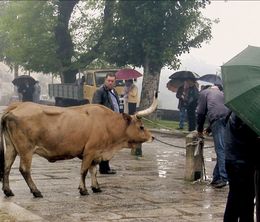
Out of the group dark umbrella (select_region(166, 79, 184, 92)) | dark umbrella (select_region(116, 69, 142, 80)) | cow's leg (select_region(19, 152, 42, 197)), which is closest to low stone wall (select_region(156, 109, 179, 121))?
dark umbrella (select_region(166, 79, 184, 92))

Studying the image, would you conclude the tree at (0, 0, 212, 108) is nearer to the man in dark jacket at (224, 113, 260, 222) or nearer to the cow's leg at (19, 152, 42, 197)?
the cow's leg at (19, 152, 42, 197)

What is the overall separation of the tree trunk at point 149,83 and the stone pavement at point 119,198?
14.9m

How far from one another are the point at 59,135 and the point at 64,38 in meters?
24.6

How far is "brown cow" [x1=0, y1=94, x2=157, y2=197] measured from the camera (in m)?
7.75

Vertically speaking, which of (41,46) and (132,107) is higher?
(41,46)

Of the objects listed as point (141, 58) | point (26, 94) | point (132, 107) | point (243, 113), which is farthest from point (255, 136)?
point (26, 94)

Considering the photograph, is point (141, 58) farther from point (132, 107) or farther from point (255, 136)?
point (255, 136)

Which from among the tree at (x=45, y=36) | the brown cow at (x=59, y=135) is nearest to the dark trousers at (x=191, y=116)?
the brown cow at (x=59, y=135)

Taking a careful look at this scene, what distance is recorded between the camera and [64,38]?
105 feet

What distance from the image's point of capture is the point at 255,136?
482cm

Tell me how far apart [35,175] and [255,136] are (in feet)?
19.1

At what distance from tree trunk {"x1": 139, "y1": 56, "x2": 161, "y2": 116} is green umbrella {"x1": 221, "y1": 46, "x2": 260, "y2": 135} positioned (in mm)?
21635

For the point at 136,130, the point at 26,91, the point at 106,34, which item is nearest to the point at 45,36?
the point at 26,91

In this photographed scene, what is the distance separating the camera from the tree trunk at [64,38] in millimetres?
31641
